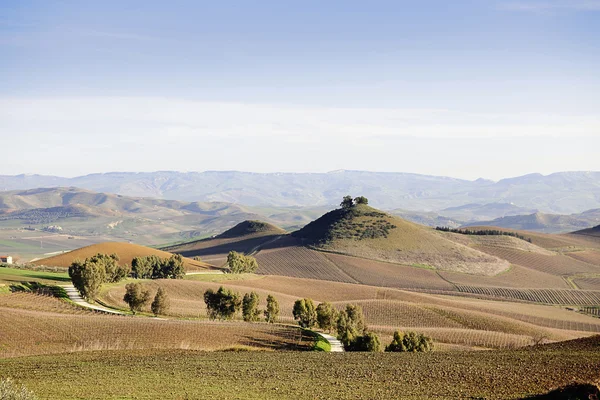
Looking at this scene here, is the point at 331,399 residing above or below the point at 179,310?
above

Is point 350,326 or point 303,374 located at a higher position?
point 303,374

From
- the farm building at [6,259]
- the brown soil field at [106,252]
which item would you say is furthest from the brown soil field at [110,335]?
the farm building at [6,259]

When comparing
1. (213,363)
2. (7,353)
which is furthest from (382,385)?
(7,353)

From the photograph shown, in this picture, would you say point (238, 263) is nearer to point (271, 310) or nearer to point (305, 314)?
point (271, 310)

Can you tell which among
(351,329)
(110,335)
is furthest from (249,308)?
(110,335)

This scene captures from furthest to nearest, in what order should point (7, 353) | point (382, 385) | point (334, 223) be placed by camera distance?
point (334, 223) < point (7, 353) < point (382, 385)

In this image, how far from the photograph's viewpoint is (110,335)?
4812cm

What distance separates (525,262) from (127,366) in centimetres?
Result: 14012

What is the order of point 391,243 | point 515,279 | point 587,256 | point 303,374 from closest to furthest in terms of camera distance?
point 303,374 → point 515,279 → point 391,243 → point 587,256

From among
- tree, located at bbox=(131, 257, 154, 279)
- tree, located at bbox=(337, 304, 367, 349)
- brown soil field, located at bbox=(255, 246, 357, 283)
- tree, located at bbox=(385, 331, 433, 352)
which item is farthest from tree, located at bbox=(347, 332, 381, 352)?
brown soil field, located at bbox=(255, 246, 357, 283)

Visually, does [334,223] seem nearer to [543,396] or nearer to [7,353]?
[7,353]

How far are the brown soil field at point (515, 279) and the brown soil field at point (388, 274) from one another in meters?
4.50

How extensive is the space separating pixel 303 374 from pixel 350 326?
91.5ft

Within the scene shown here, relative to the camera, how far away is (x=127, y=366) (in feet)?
122
